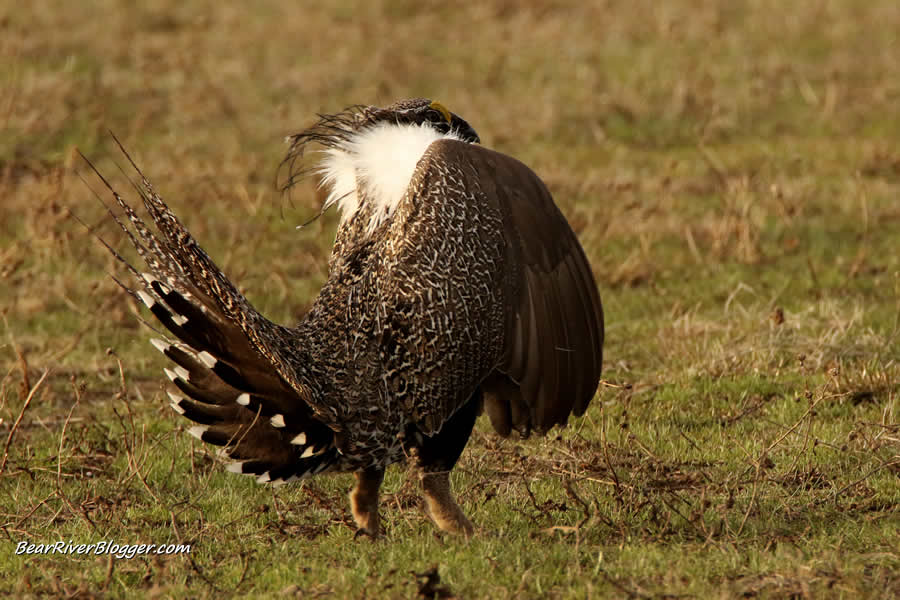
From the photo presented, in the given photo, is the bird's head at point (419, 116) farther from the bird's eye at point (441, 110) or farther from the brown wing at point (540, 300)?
the brown wing at point (540, 300)

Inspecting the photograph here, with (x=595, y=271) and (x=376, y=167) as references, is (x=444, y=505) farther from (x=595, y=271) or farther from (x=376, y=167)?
(x=595, y=271)

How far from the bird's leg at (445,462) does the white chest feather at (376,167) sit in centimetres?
75

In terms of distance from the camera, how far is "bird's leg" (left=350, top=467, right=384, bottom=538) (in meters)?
4.64

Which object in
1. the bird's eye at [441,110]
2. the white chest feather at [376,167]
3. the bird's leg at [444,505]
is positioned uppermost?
the bird's eye at [441,110]

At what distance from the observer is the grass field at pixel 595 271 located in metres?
4.42

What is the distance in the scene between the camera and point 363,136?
477 cm

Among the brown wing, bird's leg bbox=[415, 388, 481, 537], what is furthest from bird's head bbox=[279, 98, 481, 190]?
bird's leg bbox=[415, 388, 481, 537]

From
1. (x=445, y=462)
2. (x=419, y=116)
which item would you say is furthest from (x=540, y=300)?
(x=419, y=116)

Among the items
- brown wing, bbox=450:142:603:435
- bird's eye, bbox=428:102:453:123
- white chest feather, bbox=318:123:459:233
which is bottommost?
brown wing, bbox=450:142:603:435

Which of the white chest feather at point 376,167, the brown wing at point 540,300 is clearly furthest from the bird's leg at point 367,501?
the white chest feather at point 376,167

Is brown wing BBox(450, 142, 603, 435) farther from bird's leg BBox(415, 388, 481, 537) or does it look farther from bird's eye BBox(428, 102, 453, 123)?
bird's eye BBox(428, 102, 453, 123)

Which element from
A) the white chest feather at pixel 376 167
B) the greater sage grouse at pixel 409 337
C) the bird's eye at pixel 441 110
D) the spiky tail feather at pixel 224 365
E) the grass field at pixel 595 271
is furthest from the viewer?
the bird's eye at pixel 441 110

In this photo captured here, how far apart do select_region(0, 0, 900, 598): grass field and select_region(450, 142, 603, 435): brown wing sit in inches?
21.6

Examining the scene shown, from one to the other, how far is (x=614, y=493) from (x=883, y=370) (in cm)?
192
